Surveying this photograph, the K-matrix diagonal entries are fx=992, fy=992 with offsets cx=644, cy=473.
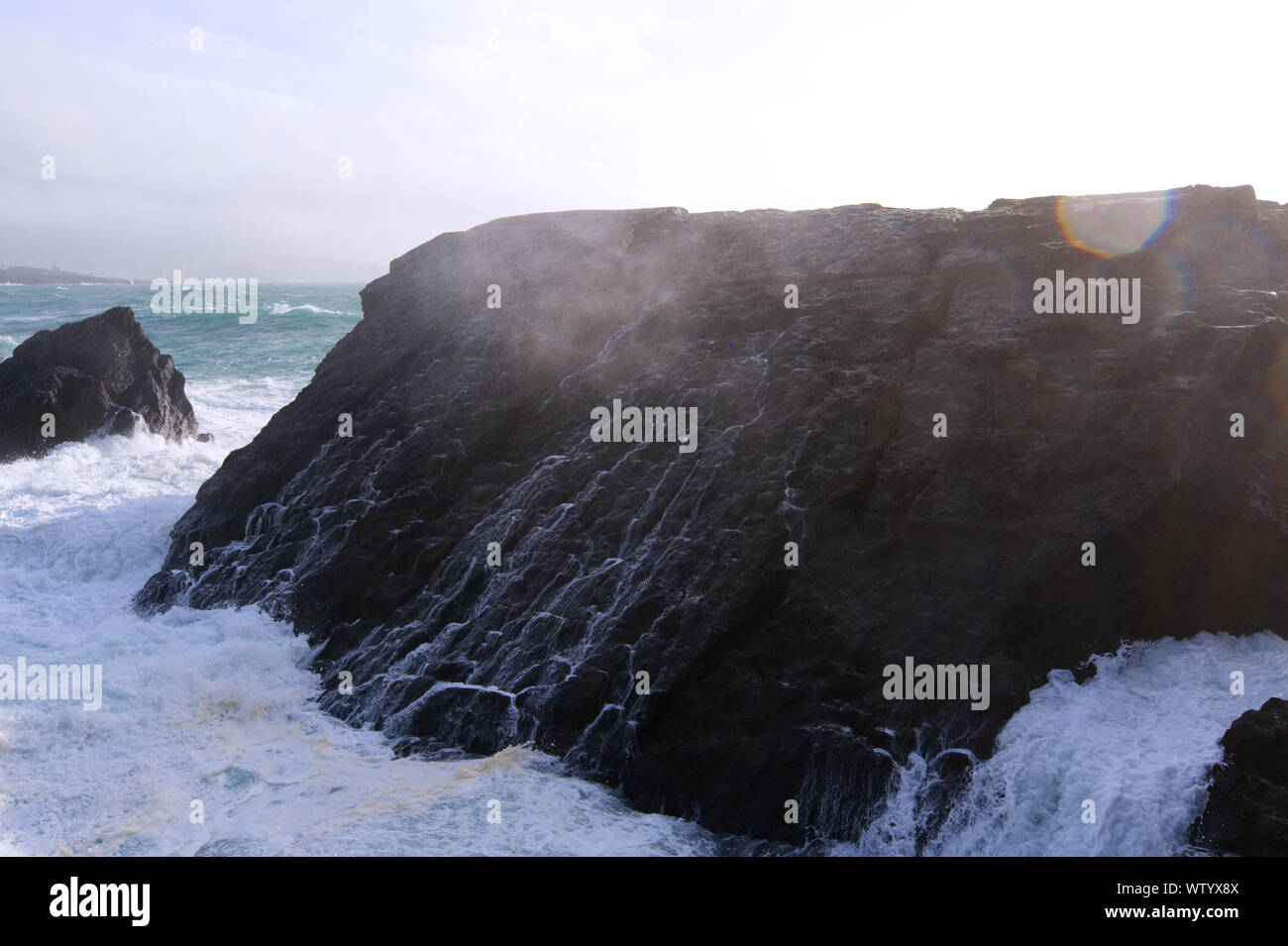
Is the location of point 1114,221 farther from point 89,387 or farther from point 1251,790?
point 89,387

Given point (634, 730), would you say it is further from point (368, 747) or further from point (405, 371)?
point (405, 371)

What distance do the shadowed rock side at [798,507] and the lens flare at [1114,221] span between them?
13cm

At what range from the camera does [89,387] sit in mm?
26625

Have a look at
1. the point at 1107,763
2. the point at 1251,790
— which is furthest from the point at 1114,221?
the point at 1251,790

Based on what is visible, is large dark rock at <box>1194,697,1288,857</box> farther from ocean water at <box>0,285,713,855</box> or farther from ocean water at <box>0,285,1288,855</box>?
ocean water at <box>0,285,713,855</box>

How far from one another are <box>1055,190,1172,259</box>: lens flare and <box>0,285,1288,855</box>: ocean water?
240 inches

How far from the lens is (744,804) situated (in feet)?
36.6

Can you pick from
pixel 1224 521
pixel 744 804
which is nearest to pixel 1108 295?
pixel 1224 521

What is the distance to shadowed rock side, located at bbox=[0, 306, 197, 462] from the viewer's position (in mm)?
25453

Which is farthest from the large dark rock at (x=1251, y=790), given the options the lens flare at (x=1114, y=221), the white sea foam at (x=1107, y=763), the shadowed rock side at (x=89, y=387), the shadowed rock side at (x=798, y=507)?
the shadowed rock side at (x=89, y=387)

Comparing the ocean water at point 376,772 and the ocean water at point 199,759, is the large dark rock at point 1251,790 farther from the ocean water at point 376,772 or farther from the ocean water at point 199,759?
the ocean water at point 199,759

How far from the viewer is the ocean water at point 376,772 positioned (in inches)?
403

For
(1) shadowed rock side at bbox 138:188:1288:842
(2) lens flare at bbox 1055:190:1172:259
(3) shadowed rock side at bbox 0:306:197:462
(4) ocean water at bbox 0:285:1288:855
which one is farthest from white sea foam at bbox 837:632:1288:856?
(3) shadowed rock side at bbox 0:306:197:462
